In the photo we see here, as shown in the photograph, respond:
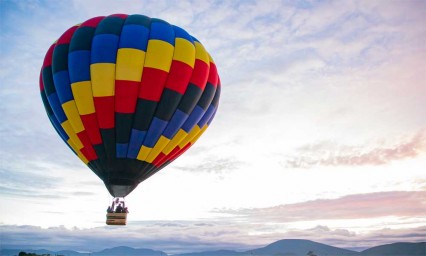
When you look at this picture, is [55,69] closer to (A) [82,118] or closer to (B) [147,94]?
(A) [82,118]

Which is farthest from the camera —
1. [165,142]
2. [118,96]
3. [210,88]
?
[210,88]

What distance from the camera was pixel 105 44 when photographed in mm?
17375

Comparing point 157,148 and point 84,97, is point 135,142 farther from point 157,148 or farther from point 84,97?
point 84,97

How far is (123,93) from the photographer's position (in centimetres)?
1686

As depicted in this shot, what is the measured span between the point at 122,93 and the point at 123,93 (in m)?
0.04

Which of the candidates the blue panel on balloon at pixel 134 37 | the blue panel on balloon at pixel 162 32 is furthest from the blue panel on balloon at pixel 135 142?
the blue panel on balloon at pixel 162 32

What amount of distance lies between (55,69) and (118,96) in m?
3.68

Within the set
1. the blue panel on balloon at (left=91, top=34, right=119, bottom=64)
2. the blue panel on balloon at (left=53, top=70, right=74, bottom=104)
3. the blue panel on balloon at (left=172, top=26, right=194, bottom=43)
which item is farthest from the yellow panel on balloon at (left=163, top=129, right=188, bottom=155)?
the blue panel on balloon at (left=53, top=70, right=74, bottom=104)

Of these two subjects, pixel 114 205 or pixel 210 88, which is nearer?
pixel 114 205

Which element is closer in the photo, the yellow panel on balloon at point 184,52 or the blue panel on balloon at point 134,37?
the blue panel on balloon at point 134,37

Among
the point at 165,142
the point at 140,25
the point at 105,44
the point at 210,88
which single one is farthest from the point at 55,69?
the point at 210,88

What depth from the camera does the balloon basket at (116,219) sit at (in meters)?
17.1

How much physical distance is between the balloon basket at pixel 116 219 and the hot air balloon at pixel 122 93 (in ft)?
0.14

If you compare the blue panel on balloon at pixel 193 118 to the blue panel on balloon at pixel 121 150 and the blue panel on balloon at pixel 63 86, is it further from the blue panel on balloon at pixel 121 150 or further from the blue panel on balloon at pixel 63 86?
the blue panel on balloon at pixel 63 86
